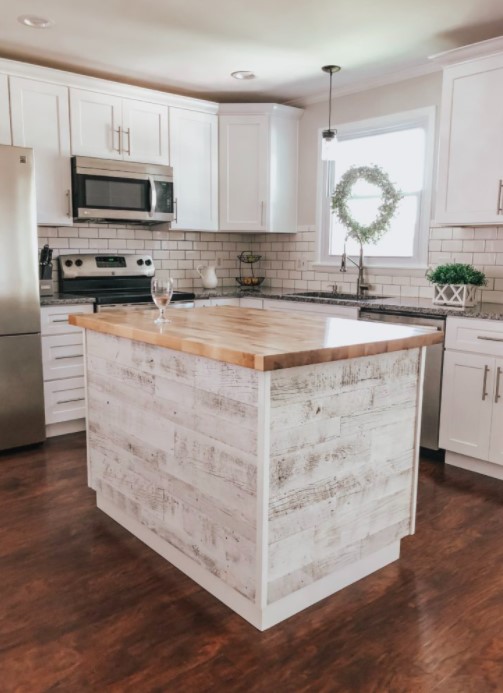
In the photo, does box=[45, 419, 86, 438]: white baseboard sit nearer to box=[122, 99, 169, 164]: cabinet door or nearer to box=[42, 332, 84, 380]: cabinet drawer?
box=[42, 332, 84, 380]: cabinet drawer

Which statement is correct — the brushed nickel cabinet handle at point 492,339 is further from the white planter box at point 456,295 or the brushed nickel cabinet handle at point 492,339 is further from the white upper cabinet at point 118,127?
the white upper cabinet at point 118,127

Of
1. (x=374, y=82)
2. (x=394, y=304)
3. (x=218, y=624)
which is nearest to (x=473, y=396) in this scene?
(x=394, y=304)

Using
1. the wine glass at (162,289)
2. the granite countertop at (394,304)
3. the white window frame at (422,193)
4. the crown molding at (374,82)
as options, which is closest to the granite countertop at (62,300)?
the granite countertop at (394,304)

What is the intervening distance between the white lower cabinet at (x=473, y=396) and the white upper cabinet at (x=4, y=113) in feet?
9.92

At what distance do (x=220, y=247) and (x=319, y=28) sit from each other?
91.5 inches

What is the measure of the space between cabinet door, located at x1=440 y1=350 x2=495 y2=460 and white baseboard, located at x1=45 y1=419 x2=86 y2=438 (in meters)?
2.43

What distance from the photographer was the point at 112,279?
4.68m

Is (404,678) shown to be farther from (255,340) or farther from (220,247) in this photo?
(220,247)

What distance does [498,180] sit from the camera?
3.38 m

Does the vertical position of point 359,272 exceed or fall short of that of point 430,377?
it exceeds it

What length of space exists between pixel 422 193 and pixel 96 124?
2.39 m

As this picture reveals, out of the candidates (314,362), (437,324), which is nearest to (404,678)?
(314,362)

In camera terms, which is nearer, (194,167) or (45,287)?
(45,287)

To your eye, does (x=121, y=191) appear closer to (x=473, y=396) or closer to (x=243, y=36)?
(x=243, y=36)
